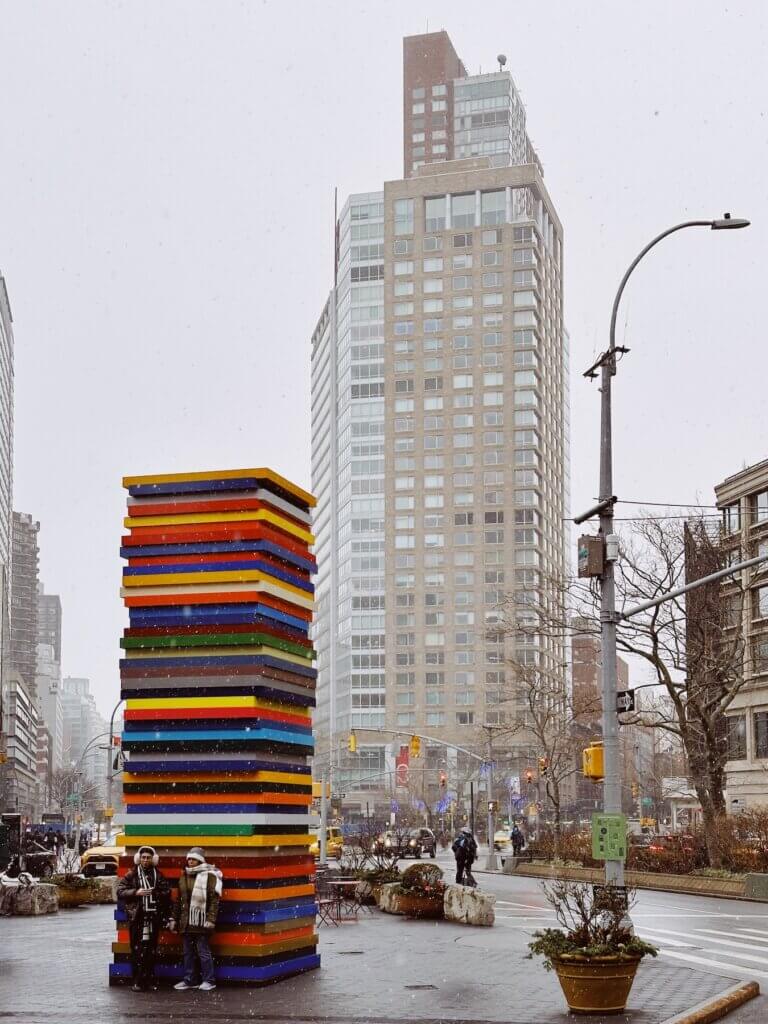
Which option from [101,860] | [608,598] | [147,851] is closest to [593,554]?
[608,598]

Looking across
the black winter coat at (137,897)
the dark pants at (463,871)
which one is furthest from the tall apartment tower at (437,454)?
the black winter coat at (137,897)

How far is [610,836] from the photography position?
18281mm

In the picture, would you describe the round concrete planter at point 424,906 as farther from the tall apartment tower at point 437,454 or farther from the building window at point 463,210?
the building window at point 463,210

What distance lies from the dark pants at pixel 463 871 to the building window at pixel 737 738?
37607mm

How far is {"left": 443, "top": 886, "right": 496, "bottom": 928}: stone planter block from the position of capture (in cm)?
2650

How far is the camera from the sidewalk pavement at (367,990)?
1455cm

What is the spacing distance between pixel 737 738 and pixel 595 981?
6492 centimetres

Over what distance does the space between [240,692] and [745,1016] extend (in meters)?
7.06

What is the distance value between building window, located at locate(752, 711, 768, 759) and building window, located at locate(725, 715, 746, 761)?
120 cm

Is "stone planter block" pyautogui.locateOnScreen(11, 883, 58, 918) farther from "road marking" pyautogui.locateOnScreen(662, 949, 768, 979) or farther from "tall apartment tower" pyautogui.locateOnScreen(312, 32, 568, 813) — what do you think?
"tall apartment tower" pyautogui.locateOnScreen(312, 32, 568, 813)

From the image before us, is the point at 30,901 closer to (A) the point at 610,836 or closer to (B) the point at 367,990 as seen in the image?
(B) the point at 367,990

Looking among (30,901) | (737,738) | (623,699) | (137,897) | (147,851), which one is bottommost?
(30,901)

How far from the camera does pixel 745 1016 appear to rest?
50.0 ft

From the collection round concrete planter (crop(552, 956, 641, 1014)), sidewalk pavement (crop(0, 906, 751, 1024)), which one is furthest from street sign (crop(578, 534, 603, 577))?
round concrete planter (crop(552, 956, 641, 1014))
